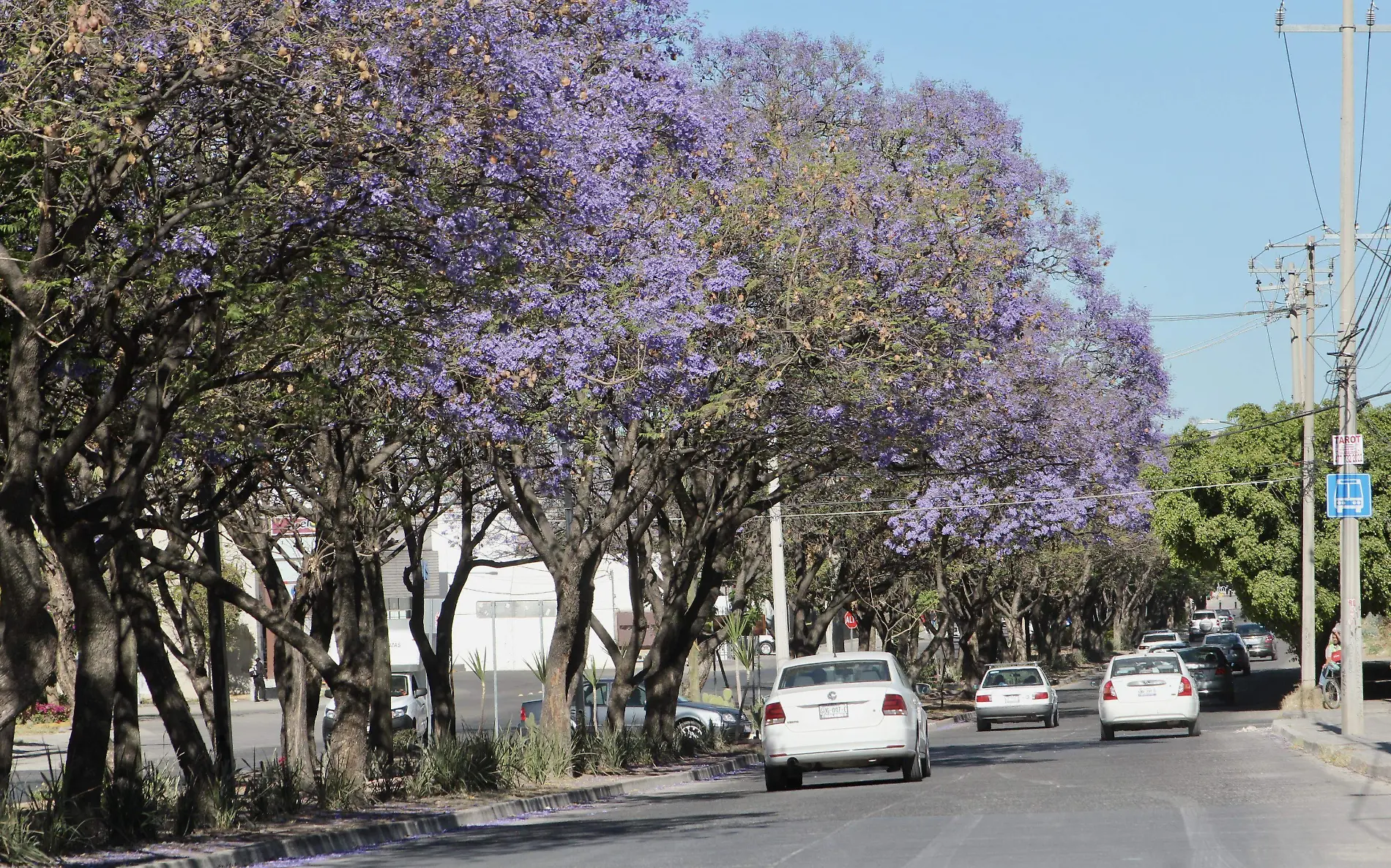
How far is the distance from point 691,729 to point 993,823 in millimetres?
19101

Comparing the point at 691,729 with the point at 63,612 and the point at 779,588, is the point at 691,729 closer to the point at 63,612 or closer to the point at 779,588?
the point at 779,588

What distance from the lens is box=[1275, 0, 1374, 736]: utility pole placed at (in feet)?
83.7

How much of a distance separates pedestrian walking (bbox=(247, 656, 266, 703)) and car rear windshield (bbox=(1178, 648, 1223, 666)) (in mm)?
33830

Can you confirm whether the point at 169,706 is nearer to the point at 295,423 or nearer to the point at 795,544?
the point at 295,423

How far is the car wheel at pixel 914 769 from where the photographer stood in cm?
2045

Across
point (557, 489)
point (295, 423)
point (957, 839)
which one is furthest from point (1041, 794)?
point (557, 489)

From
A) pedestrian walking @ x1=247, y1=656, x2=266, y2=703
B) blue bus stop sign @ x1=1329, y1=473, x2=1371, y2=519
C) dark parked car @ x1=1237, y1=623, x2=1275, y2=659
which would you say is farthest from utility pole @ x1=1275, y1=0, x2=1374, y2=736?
dark parked car @ x1=1237, y1=623, x2=1275, y2=659

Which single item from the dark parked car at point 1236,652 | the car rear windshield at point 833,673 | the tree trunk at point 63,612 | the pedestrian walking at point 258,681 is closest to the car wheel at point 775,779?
the car rear windshield at point 833,673

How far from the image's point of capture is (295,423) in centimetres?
1862

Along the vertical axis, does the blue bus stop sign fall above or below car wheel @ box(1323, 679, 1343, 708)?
above

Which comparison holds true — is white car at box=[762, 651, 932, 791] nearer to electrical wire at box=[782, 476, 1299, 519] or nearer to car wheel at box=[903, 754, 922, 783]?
car wheel at box=[903, 754, 922, 783]

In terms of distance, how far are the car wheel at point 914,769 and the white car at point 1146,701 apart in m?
10.3

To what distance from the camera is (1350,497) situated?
25109mm

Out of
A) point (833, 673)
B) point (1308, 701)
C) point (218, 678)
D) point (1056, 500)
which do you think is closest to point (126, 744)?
point (218, 678)
